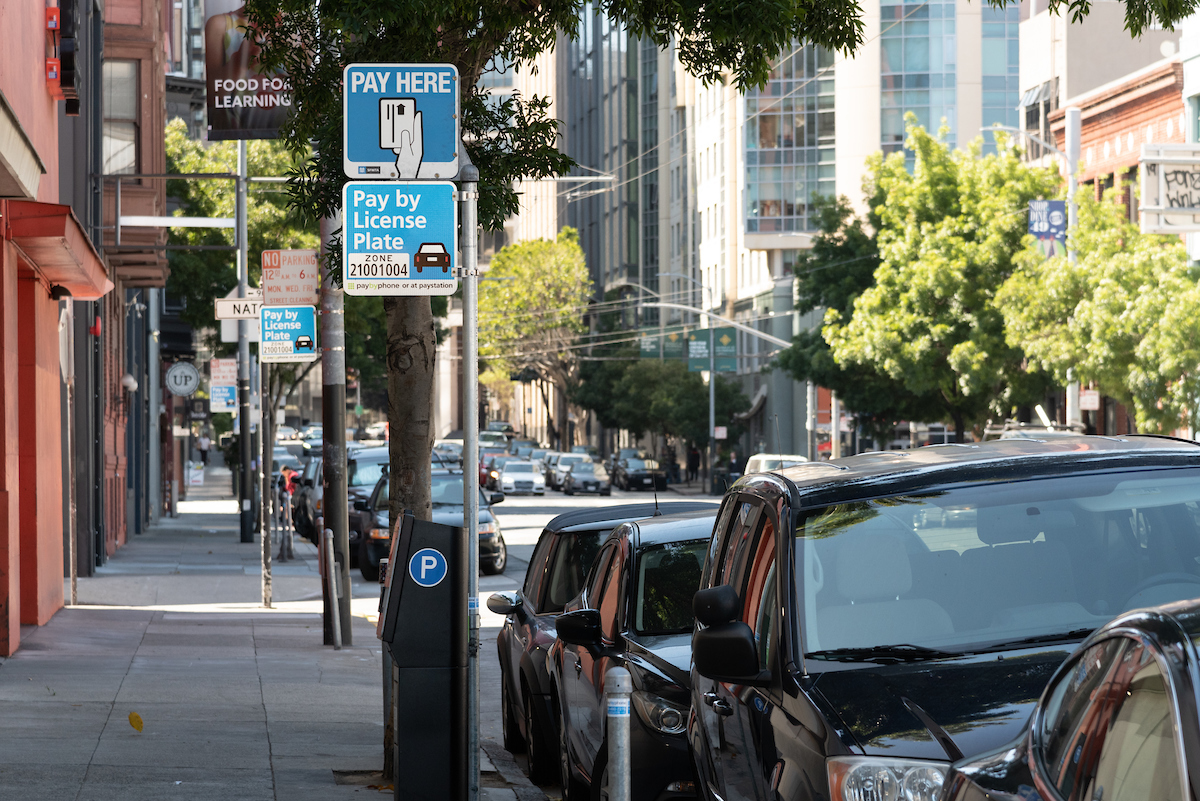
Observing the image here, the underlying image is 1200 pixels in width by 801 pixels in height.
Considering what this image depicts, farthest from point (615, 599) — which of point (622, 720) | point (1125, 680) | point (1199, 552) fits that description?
point (1125, 680)

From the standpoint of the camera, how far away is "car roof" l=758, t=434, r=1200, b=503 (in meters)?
5.49

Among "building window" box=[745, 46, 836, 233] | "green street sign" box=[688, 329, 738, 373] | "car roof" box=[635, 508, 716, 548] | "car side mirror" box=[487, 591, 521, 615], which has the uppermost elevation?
"building window" box=[745, 46, 836, 233]

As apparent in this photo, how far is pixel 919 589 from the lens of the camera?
5.27 m

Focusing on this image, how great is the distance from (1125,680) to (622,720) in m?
2.49

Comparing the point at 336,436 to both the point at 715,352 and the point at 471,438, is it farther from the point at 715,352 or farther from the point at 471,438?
the point at 715,352

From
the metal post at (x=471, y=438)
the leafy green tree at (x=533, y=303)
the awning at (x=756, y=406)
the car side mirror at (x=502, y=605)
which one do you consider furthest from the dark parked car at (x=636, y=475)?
the metal post at (x=471, y=438)

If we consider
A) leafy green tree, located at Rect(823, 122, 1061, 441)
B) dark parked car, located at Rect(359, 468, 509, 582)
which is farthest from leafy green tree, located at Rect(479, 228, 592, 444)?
dark parked car, located at Rect(359, 468, 509, 582)

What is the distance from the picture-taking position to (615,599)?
819cm

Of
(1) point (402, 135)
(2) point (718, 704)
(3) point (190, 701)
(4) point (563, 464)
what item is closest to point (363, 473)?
(3) point (190, 701)

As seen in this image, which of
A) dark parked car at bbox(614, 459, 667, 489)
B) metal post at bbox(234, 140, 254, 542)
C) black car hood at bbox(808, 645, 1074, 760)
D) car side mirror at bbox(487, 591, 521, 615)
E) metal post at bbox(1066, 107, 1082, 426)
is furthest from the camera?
dark parked car at bbox(614, 459, 667, 489)

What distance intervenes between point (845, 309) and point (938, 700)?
4496 centimetres

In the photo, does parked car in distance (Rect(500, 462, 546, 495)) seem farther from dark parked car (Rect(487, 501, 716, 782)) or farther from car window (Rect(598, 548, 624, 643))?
car window (Rect(598, 548, 624, 643))

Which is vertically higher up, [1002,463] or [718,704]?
[1002,463]

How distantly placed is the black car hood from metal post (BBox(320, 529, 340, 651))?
392 inches
